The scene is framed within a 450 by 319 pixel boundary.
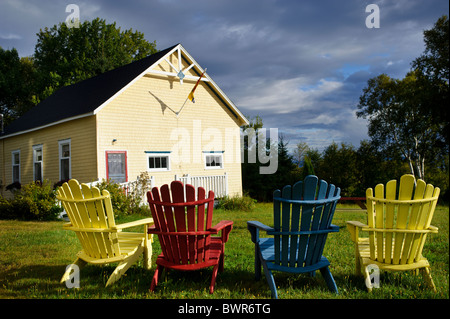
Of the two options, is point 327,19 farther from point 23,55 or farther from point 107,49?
point 23,55

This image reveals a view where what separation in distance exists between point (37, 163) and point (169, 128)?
6.42 meters

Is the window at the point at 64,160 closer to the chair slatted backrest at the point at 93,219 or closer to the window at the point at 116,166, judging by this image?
the window at the point at 116,166

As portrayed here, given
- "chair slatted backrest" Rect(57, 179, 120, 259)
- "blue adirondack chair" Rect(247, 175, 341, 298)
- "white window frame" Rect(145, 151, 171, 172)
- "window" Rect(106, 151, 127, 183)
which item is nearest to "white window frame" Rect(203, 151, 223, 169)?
"white window frame" Rect(145, 151, 171, 172)

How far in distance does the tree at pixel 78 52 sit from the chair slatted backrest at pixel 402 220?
91.3 feet

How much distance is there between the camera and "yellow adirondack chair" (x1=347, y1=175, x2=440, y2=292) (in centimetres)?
378

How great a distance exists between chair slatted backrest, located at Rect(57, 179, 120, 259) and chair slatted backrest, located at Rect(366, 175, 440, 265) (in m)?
2.87

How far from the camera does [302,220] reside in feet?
12.0

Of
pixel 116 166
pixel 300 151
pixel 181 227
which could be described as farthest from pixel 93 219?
pixel 300 151

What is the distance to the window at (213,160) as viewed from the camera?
16.2 meters

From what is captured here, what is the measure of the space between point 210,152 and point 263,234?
9.11 meters

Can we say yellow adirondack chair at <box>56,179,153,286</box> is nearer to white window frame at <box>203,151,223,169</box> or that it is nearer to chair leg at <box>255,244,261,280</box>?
chair leg at <box>255,244,261,280</box>

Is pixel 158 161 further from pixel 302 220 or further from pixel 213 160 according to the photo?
pixel 302 220

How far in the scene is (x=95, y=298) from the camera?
3.65 m

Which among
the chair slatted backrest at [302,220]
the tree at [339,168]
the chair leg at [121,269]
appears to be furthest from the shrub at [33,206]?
the tree at [339,168]
